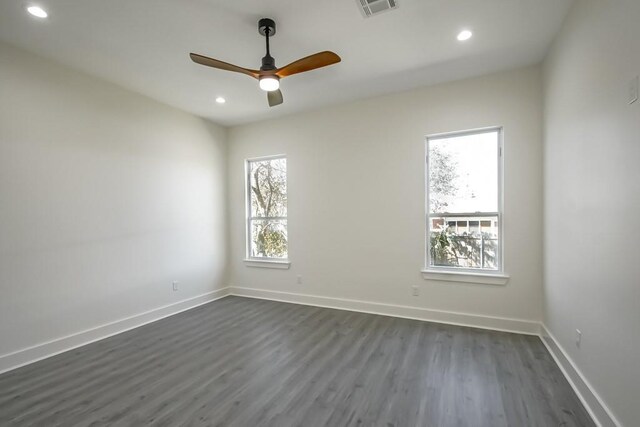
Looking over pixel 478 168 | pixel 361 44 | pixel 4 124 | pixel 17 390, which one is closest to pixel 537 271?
pixel 478 168

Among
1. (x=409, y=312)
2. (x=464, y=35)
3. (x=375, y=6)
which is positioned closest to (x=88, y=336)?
(x=409, y=312)

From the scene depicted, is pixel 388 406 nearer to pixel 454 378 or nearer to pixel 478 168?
pixel 454 378

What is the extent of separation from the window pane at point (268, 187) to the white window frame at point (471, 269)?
2259 millimetres

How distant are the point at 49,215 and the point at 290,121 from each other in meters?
3.23

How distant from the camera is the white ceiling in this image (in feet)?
7.52

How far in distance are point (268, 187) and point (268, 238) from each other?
2.90 ft

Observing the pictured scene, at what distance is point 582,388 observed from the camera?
2.09 m

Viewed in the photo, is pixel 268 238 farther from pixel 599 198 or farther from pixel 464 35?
pixel 599 198

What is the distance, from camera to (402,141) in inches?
153

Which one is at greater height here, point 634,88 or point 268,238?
point 634,88

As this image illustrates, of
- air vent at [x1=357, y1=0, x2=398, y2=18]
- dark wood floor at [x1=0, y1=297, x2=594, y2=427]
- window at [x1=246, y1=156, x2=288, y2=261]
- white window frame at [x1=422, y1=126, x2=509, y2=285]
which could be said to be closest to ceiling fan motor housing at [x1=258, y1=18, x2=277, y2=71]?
air vent at [x1=357, y1=0, x2=398, y2=18]

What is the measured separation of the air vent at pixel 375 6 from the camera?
221cm

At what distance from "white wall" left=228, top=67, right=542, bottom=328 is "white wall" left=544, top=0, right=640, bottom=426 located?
52 cm

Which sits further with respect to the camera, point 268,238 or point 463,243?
point 268,238
